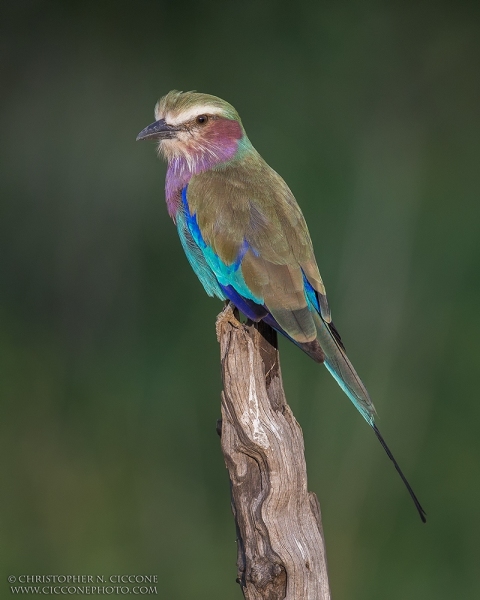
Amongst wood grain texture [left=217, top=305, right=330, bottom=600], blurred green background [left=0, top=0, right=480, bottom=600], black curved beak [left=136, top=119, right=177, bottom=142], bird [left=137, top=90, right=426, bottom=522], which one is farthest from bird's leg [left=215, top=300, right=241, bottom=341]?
blurred green background [left=0, top=0, right=480, bottom=600]

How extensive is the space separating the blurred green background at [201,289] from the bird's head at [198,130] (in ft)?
5.37

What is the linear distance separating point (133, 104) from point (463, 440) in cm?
272

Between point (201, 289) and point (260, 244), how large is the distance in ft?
6.51

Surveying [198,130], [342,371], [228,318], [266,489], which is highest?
[198,130]

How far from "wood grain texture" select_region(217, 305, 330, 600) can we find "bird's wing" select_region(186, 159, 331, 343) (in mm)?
206

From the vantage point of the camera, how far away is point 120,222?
527 centimetres

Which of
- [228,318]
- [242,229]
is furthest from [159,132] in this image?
[228,318]

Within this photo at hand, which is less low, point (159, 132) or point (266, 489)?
point (159, 132)

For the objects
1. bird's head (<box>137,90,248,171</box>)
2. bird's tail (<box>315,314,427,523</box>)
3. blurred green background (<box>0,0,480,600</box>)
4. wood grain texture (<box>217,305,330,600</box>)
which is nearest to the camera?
wood grain texture (<box>217,305,330,600</box>)

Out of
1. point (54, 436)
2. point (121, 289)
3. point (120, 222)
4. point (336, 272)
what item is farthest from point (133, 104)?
point (54, 436)

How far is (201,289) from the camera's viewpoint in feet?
16.3

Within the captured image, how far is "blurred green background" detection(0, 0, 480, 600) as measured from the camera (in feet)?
14.9

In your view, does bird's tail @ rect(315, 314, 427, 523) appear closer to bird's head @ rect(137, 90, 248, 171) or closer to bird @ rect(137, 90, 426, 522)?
bird @ rect(137, 90, 426, 522)

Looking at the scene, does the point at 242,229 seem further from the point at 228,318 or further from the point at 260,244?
the point at 228,318
